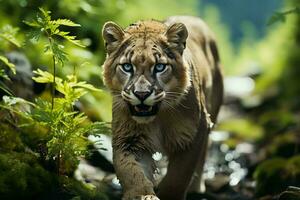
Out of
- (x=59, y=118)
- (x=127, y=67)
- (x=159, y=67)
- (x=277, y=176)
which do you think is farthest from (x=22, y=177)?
(x=277, y=176)

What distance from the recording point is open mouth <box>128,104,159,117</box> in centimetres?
852

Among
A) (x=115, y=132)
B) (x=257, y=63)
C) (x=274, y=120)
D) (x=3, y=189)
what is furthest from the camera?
(x=257, y=63)

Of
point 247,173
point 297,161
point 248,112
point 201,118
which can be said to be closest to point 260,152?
point 247,173

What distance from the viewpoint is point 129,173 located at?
8680 mm

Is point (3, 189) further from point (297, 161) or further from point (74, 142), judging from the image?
point (297, 161)

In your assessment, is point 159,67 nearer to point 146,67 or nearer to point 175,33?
point 146,67

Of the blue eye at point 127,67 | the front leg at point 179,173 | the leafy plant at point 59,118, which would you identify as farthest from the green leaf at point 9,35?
the front leg at point 179,173

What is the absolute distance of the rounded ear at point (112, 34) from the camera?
357 inches

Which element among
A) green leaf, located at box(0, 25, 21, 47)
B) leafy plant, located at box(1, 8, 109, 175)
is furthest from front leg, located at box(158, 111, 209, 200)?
green leaf, located at box(0, 25, 21, 47)

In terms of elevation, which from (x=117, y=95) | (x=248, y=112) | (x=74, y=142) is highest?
(x=117, y=95)

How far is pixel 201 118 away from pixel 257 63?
1379 cm

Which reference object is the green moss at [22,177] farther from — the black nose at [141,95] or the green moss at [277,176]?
the green moss at [277,176]

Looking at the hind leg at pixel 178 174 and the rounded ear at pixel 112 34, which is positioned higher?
the rounded ear at pixel 112 34

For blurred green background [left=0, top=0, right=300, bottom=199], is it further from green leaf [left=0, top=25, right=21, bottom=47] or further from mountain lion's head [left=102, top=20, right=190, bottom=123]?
mountain lion's head [left=102, top=20, right=190, bottom=123]
